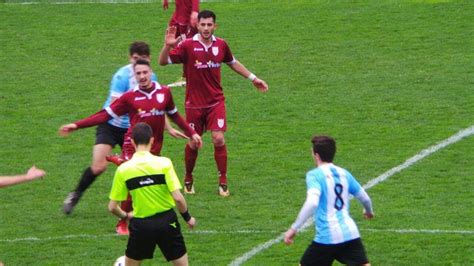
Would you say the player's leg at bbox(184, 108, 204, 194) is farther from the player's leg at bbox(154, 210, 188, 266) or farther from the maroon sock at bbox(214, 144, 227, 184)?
the player's leg at bbox(154, 210, 188, 266)

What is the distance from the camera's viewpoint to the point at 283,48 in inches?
1015

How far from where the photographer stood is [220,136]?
15.8 m

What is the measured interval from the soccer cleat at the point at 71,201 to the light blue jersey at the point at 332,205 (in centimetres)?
480

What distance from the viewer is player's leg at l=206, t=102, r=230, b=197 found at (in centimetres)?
1574

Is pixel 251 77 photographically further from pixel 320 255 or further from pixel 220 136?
→ pixel 320 255

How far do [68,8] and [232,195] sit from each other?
15.0 m

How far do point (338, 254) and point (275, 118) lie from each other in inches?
385

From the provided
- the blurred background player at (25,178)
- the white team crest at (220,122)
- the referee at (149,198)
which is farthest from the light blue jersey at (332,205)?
the white team crest at (220,122)

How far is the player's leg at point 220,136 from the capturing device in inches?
620

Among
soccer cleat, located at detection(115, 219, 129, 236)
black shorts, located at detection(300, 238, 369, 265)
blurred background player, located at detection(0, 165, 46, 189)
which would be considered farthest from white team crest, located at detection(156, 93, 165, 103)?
black shorts, located at detection(300, 238, 369, 265)

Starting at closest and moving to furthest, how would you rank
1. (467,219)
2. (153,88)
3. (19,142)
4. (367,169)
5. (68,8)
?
1. (153,88)
2. (467,219)
3. (367,169)
4. (19,142)
5. (68,8)

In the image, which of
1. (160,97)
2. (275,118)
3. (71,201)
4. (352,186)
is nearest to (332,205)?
(352,186)

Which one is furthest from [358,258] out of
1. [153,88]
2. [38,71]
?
[38,71]

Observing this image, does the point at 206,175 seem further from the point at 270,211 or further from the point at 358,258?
the point at 358,258
